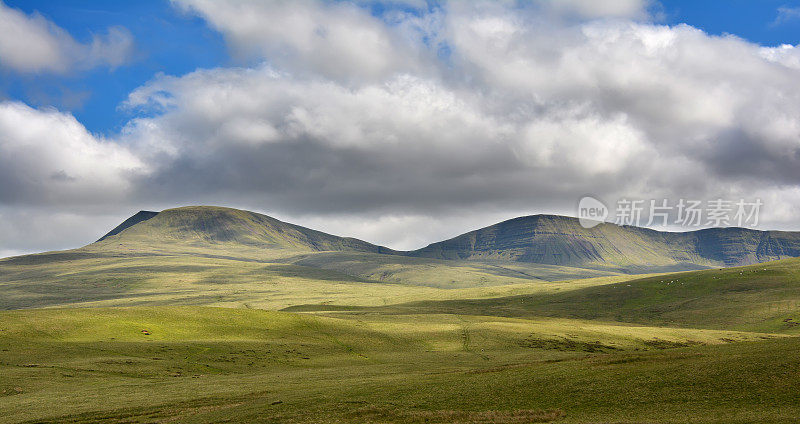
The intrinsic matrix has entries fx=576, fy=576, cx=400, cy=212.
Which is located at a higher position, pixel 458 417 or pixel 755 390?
pixel 755 390

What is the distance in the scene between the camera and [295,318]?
144m

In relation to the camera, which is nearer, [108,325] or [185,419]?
[185,419]

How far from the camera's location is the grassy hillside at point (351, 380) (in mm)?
43125

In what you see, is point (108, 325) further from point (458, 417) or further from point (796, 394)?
point (796, 394)

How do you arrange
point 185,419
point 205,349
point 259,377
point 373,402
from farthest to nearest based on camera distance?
point 205,349 < point 259,377 < point 373,402 < point 185,419

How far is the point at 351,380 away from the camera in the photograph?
65938 mm

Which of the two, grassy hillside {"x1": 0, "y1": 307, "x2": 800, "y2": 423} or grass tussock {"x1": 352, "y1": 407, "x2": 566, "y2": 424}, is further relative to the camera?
grassy hillside {"x1": 0, "y1": 307, "x2": 800, "y2": 423}

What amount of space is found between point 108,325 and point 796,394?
116 m

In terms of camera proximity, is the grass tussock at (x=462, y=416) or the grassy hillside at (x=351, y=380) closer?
the grass tussock at (x=462, y=416)

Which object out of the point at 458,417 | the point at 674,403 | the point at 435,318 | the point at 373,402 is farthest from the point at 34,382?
the point at 435,318

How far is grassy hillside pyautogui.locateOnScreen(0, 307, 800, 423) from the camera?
141 ft

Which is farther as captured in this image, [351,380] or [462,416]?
[351,380]

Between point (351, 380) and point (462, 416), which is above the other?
point (462, 416)

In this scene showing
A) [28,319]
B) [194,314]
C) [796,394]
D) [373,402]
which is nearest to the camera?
[796,394]
